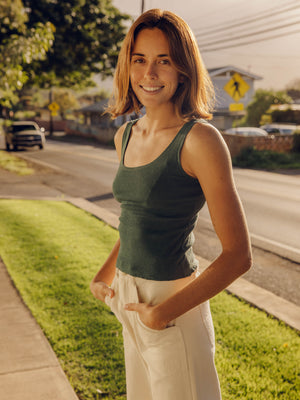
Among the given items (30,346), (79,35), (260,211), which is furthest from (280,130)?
(30,346)

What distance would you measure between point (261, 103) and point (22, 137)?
2165 centimetres

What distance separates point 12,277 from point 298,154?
1762 cm

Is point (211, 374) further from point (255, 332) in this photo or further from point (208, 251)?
point (208, 251)

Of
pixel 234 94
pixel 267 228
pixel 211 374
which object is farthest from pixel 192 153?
pixel 234 94

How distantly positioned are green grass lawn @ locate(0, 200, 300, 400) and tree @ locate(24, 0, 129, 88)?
11.4 metres

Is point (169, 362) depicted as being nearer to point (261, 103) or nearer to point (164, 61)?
point (164, 61)

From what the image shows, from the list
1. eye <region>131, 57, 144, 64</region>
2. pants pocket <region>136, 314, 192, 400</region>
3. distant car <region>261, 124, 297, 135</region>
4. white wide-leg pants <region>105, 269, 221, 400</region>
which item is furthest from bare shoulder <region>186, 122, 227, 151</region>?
distant car <region>261, 124, 297, 135</region>

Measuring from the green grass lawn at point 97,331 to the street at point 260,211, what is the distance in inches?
47.9

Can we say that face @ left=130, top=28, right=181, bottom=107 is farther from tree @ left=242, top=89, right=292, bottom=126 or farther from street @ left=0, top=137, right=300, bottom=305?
tree @ left=242, top=89, right=292, bottom=126

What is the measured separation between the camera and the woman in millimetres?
1195

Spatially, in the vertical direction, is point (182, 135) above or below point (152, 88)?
below

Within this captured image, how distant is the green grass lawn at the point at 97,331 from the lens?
2.88 m

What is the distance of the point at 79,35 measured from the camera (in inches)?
641

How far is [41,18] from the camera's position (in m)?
15.1
